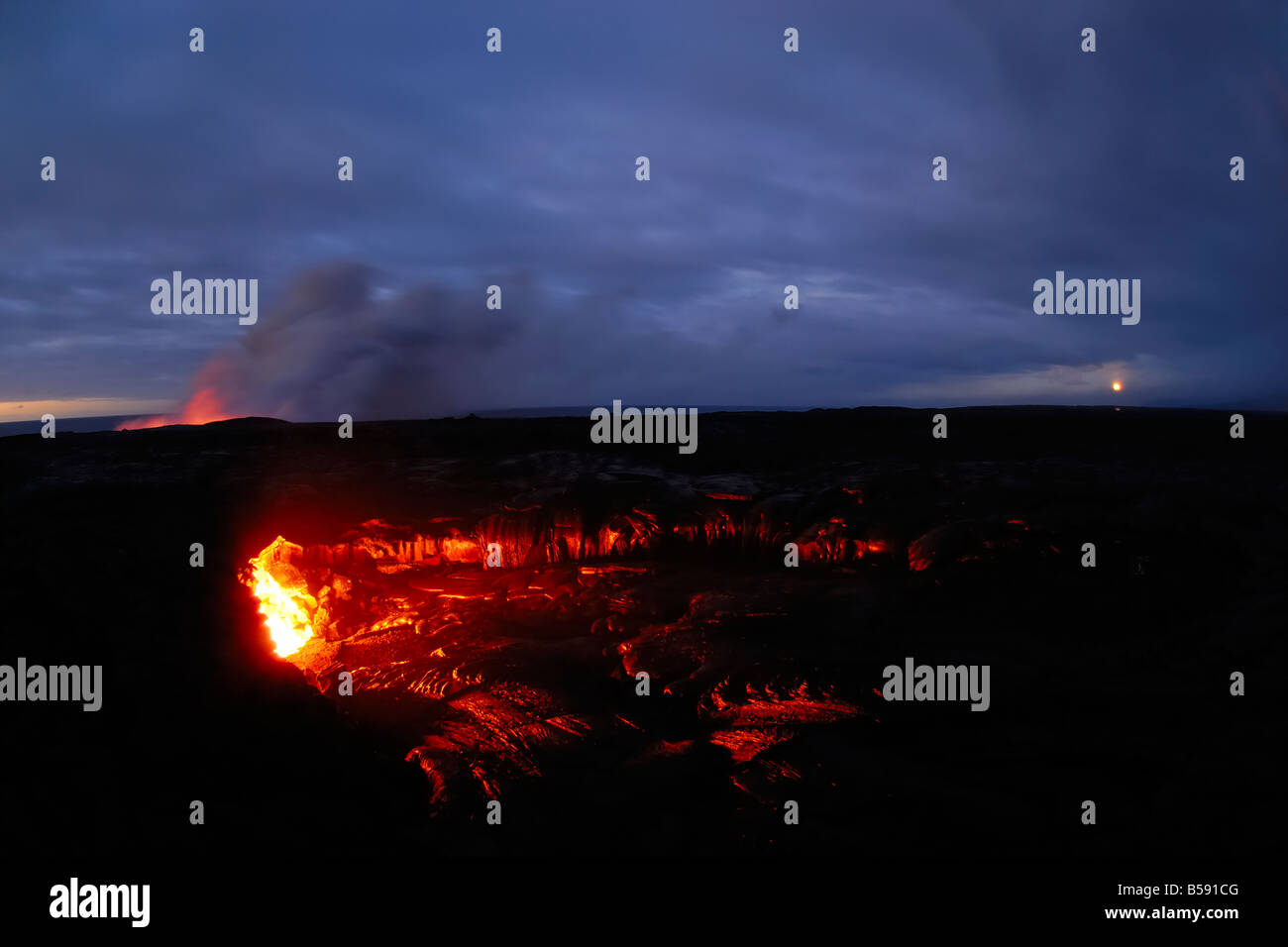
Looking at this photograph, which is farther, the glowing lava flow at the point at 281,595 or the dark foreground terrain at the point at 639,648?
the glowing lava flow at the point at 281,595

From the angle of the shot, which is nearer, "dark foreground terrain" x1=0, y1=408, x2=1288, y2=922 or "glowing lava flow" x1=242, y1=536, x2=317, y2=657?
"dark foreground terrain" x1=0, y1=408, x2=1288, y2=922

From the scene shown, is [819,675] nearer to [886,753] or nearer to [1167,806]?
[886,753]

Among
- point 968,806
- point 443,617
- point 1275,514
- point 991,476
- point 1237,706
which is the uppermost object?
point 991,476

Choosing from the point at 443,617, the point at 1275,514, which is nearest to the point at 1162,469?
the point at 1275,514

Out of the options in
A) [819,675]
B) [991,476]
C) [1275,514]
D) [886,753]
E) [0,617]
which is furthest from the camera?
[991,476]
